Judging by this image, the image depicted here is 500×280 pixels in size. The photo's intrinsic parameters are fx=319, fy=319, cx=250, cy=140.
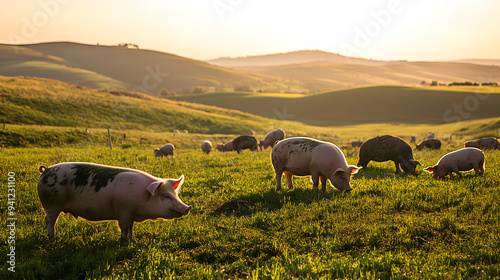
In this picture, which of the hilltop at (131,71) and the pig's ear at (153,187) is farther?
the hilltop at (131,71)

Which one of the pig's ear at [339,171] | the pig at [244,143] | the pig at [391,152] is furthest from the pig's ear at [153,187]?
the pig at [244,143]

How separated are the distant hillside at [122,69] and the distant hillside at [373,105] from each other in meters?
36.6

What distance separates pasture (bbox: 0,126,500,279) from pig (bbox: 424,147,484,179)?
807mm

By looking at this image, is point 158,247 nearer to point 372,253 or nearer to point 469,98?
point 372,253

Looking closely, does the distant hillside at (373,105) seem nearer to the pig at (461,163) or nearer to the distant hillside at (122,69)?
the distant hillside at (122,69)

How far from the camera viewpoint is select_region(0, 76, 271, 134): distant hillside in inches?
1324

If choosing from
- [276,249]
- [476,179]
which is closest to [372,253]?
[276,249]

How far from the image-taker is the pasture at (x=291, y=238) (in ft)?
16.4

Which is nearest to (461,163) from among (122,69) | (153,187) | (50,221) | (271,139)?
(153,187)

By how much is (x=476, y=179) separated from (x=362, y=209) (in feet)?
16.4

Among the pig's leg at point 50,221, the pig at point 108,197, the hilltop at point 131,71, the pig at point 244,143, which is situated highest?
the hilltop at point 131,71

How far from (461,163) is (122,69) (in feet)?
569

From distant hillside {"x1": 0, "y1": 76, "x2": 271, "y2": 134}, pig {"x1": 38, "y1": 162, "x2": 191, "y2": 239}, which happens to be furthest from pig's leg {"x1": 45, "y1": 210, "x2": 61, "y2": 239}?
distant hillside {"x1": 0, "y1": 76, "x2": 271, "y2": 134}

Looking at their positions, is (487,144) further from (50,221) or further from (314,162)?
(50,221)
